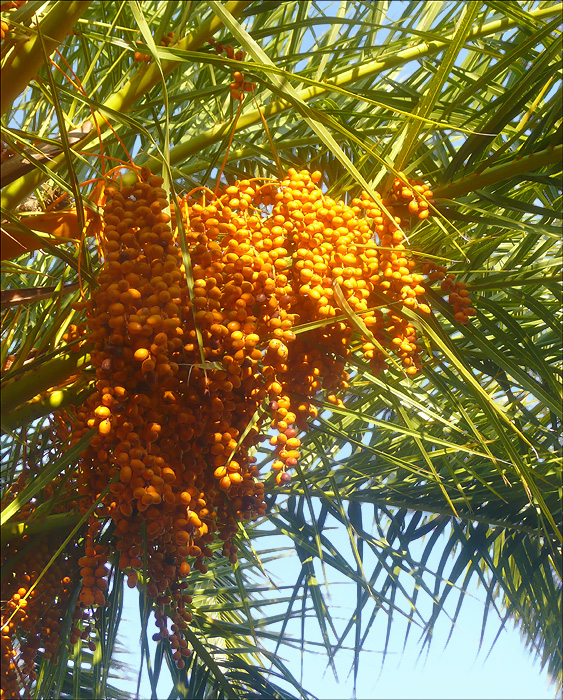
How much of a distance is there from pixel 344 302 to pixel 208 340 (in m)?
0.18

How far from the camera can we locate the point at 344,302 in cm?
87

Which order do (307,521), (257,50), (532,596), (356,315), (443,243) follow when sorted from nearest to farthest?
(257,50), (356,315), (443,243), (532,596), (307,521)

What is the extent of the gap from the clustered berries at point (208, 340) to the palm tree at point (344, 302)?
48 millimetres

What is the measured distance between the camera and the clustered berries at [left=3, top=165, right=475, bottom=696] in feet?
2.83

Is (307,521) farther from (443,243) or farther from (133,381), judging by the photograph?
(133,381)

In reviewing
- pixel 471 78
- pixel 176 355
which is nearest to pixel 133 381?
pixel 176 355

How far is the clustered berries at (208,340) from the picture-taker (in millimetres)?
864

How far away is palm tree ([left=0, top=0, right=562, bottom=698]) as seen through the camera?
3.00 feet

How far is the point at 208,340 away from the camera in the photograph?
892 millimetres

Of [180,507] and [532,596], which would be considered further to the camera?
[532,596]

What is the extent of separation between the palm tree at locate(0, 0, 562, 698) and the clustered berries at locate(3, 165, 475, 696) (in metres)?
0.05

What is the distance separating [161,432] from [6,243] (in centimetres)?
37

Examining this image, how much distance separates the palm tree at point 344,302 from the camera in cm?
92

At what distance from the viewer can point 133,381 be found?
882 mm
